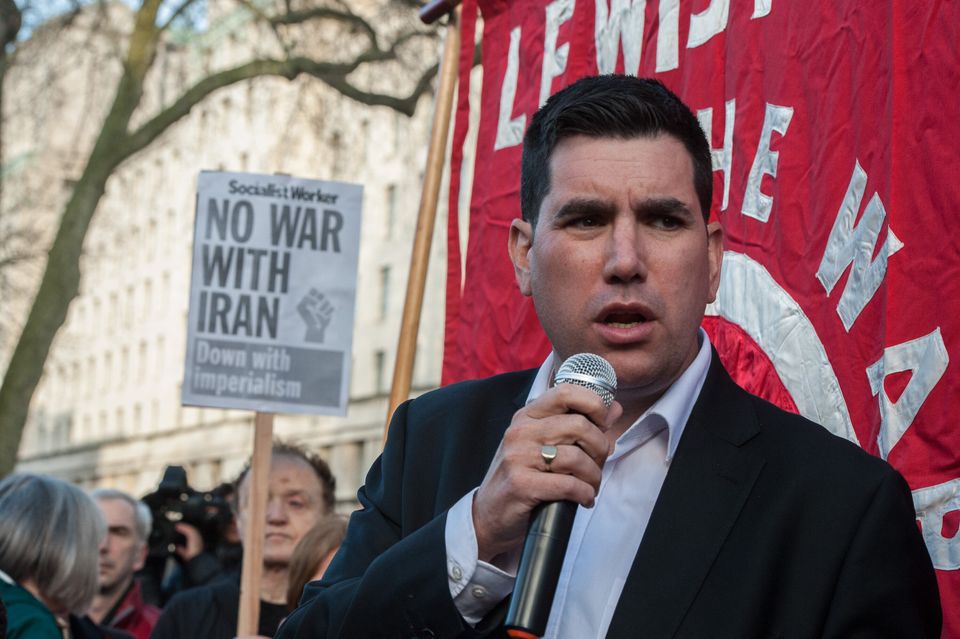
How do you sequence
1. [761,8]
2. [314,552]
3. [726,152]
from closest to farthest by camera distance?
[761,8] < [726,152] < [314,552]

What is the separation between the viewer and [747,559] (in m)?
2.35

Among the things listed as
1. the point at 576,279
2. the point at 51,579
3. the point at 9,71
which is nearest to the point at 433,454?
the point at 576,279

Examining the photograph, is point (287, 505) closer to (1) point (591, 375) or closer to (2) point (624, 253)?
(2) point (624, 253)

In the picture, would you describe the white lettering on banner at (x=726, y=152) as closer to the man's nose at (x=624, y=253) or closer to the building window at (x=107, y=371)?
the man's nose at (x=624, y=253)

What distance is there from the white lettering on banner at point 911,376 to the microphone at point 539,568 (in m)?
1.00

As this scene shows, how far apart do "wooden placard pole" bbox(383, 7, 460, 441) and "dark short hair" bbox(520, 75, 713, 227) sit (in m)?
2.32

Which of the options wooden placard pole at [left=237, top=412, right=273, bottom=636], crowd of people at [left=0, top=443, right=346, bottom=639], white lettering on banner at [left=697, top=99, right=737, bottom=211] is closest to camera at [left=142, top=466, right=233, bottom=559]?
crowd of people at [left=0, top=443, right=346, bottom=639]

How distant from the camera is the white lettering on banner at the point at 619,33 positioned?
4.39 metres

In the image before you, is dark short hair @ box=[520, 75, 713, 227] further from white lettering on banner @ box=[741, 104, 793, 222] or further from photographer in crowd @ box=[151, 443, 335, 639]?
photographer in crowd @ box=[151, 443, 335, 639]

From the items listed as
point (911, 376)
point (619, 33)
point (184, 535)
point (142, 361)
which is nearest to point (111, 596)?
point (184, 535)

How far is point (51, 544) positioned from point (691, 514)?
3408 mm

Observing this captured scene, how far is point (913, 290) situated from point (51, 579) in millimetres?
3328

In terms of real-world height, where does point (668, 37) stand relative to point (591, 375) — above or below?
above

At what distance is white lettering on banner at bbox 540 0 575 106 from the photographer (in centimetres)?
485
